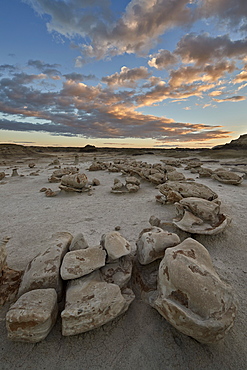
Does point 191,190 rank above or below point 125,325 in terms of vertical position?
above

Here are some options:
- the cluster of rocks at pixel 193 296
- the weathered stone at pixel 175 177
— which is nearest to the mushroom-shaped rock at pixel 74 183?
the weathered stone at pixel 175 177

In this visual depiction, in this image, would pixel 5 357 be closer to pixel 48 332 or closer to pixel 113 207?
pixel 48 332

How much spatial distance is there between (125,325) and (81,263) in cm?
70

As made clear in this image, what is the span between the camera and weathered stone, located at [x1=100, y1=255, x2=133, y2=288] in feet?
6.19

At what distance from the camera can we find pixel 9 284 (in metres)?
1.99

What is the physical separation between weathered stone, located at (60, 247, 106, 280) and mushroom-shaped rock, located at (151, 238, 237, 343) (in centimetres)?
66

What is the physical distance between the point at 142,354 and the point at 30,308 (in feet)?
3.24

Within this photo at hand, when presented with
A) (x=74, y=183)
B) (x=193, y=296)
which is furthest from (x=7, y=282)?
(x=74, y=183)

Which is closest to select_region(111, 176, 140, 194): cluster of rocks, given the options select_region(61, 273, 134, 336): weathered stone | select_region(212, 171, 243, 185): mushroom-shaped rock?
select_region(212, 171, 243, 185): mushroom-shaped rock

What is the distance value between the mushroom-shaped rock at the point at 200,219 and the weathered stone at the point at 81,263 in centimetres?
167

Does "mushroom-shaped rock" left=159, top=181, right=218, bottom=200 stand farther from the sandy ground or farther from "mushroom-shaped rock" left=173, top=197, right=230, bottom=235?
"mushroom-shaped rock" left=173, top=197, right=230, bottom=235

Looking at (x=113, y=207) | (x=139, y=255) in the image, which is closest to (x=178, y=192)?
(x=113, y=207)

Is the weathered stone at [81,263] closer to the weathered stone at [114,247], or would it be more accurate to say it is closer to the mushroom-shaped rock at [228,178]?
A: the weathered stone at [114,247]

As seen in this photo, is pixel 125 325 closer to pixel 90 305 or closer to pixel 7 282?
pixel 90 305
